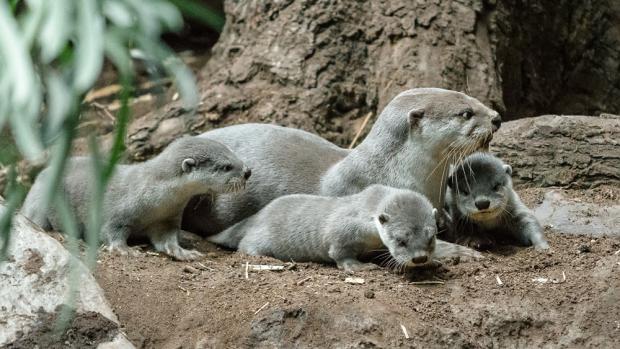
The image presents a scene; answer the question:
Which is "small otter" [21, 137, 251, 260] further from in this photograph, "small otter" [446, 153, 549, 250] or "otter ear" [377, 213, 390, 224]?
"small otter" [446, 153, 549, 250]

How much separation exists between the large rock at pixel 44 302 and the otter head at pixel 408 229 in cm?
169

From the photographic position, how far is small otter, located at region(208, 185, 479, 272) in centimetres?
571

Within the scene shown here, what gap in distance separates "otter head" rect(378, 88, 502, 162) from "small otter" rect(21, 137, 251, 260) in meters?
1.12

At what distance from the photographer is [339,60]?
27.6 ft

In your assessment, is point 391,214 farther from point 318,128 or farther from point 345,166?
point 318,128

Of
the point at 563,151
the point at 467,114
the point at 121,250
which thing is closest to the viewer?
the point at 121,250

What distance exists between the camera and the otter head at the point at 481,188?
632 cm

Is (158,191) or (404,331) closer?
(404,331)

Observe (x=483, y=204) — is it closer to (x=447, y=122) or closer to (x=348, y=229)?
(x=447, y=122)

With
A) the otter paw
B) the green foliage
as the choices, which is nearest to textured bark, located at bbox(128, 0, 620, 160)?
the otter paw

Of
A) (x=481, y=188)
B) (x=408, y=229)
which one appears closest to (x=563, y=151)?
(x=481, y=188)

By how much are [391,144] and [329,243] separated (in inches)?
34.4

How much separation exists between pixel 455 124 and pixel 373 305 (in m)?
1.59

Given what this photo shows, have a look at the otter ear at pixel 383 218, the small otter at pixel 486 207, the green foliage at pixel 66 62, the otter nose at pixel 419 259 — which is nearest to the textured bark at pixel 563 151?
the small otter at pixel 486 207
